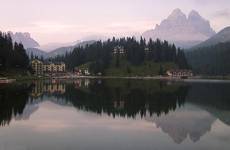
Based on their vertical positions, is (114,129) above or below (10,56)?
below

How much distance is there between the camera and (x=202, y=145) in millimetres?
28625

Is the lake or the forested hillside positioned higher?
the forested hillside

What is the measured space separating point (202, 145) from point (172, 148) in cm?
284

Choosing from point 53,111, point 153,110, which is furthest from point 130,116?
point 53,111

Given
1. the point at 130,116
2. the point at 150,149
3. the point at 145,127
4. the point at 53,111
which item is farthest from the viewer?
the point at 53,111

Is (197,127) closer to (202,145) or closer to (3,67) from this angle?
(202,145)

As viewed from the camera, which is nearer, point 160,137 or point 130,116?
point 160,137

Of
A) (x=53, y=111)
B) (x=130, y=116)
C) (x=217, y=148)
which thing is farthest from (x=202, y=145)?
(x=53, y=111)

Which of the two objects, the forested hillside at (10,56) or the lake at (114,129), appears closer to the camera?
the lake at (114,129)

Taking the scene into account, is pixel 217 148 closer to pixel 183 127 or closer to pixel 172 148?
pixel 172 148

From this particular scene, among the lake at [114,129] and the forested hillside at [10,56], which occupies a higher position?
the forested hillside at [10,56]

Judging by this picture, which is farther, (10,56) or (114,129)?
(10,56)

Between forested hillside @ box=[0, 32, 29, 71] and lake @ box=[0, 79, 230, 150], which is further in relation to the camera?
forested hillside @ box=[0, 32, 29, 71]

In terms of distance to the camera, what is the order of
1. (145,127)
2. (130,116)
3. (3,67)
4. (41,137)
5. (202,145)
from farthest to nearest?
(3,67), (130,116), (145,127), (41,137), (202,145)
